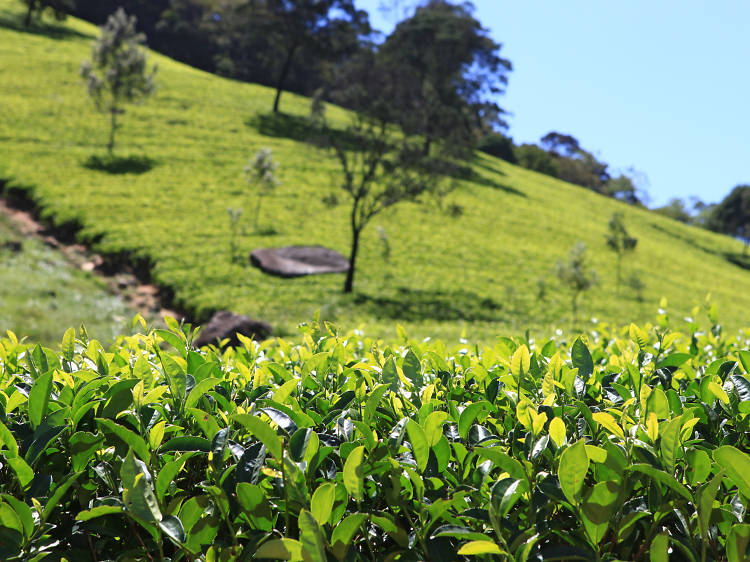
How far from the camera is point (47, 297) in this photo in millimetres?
13922

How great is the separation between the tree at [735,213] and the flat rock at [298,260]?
→ 52815mm

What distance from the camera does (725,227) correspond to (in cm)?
6038

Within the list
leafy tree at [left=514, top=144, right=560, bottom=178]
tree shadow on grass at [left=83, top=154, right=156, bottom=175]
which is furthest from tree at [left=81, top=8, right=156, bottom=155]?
leafy tree at [left=514, top=144, right=560, bottom=178]

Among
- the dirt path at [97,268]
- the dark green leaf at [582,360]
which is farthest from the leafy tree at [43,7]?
the dark green leaf at [582,360]

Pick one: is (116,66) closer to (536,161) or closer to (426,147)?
(426,147)

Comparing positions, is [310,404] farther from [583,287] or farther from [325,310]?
[583,287]

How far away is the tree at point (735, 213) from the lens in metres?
58.2

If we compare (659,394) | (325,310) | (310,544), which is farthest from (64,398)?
(325,310)

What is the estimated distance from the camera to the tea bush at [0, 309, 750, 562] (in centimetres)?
129

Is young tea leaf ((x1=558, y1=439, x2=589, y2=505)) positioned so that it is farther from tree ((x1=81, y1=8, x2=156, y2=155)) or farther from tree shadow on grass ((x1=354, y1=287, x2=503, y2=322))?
tree ((x1=81, y1=8, x2=156, y2=155))

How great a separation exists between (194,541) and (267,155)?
2359cm

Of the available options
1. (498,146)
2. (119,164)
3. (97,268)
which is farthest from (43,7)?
(498,146)

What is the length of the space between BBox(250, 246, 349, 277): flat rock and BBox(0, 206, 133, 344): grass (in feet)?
17.8

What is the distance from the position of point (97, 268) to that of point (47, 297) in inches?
144
